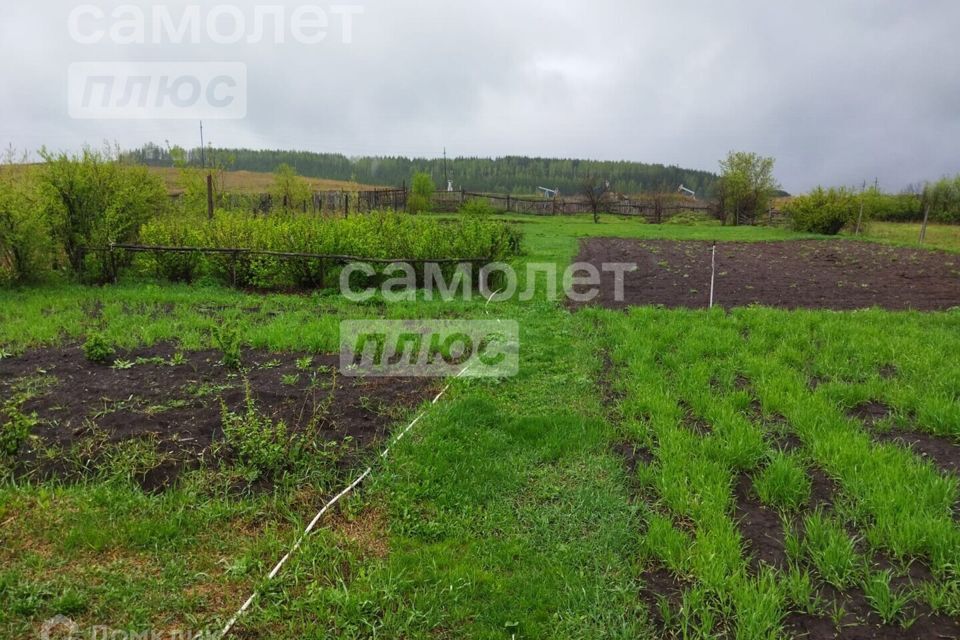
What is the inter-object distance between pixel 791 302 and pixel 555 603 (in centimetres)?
771

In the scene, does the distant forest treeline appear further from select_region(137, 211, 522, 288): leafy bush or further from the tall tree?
select_region(137, 211, 522, 288): leafy bush

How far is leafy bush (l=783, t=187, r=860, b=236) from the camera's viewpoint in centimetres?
2473

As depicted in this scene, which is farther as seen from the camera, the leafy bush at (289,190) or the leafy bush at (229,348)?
the leafy bush at (289,190)

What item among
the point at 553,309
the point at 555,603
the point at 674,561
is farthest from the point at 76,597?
the point at 553,309

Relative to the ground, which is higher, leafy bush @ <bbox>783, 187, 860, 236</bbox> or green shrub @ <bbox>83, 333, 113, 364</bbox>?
leafy bush @ <bbox>783, 187, 860, 236</bbox>

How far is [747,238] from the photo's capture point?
21766mm

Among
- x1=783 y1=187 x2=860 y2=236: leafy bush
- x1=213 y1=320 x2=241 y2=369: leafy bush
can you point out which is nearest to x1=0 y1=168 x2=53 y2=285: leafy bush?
x1=213 y1=320 x2=241 y2=369: leafy bush

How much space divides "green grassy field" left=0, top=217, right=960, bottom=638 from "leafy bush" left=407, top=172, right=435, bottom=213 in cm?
2915

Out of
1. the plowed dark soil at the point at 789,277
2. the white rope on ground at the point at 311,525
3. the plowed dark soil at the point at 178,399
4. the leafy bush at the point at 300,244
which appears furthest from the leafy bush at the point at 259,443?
the leafy bush at the point at 300,244

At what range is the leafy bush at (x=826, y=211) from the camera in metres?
24.7

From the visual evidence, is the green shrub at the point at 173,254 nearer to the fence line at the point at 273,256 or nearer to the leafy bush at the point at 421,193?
the fence line at the point at 273,256

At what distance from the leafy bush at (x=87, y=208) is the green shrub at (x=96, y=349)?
17.4ft

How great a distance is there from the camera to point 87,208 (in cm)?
931

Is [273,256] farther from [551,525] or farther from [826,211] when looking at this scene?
[826,211]
